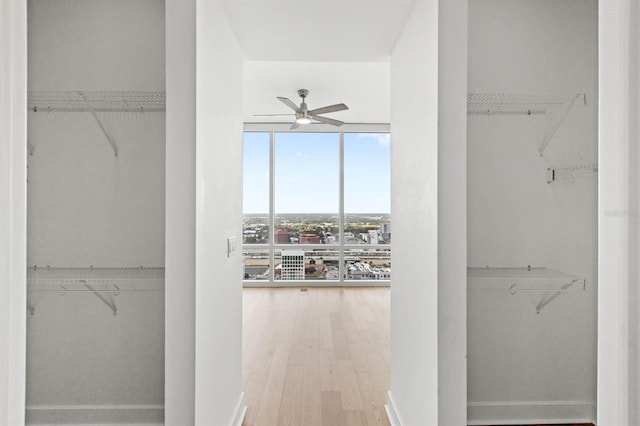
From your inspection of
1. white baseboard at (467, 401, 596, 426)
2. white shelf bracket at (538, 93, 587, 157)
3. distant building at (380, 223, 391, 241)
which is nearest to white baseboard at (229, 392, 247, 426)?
white baseboard at (467, 401, 596, 426)

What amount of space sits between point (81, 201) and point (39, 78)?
76 centimetres

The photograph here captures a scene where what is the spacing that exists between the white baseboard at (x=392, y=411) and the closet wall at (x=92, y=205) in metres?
1.39

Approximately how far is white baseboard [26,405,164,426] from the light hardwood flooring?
0.58 metres

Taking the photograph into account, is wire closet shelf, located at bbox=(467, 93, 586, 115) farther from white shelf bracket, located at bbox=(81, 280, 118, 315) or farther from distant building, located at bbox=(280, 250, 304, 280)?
distant building, located at bbox=(280, 250, 304, 280)

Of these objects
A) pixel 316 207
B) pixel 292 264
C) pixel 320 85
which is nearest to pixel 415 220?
pixel 320 85

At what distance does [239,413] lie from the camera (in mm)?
2180

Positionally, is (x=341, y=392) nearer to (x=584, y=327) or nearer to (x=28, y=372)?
(x=584, y=327)

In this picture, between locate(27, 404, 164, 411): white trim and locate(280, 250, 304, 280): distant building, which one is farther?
locate(280, 250, 304, 280): distant building

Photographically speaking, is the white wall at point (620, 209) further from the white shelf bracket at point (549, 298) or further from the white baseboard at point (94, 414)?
the white baseboard at point (94, 414)

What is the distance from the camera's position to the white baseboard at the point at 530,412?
223cm

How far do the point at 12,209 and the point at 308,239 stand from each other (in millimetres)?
5659

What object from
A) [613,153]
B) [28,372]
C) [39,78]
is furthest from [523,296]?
[39,78]

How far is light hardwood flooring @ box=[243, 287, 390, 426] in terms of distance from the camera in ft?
7.61

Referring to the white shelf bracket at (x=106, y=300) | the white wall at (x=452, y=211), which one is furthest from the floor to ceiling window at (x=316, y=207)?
the white wall at (x=452, y=211)
